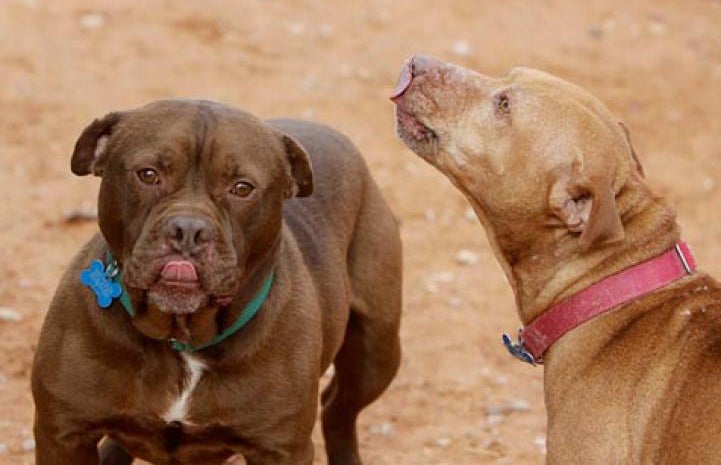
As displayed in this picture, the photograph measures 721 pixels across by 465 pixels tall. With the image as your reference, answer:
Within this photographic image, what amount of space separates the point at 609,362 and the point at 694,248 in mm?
4608

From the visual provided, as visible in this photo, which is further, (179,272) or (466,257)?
(466,257)

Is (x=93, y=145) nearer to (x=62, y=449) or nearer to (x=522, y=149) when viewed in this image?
(x=62, y=449)

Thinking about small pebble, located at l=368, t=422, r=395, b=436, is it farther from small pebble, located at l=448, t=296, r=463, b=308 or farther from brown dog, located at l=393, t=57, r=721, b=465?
brown dog, located at l=393, t=57, r=721, b=465

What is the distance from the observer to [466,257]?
948cm

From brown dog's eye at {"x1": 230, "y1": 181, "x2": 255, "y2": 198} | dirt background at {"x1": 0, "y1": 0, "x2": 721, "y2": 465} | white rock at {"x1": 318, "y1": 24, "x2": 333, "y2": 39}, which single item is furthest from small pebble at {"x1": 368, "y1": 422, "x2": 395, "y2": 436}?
white rock at {"x1": 318, "y1": 24, "x2": 333, "y2": 39}

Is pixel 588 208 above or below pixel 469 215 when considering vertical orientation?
above

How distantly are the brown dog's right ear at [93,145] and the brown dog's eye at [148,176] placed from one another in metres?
0.31

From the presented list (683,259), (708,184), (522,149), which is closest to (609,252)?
(683,259)

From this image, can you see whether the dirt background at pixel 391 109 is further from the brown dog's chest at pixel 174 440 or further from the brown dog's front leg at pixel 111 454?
the brown dog's chest at pixel 174 440

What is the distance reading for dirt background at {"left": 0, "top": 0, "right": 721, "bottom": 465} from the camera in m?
7.82

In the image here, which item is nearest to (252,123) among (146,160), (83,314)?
(146,160)

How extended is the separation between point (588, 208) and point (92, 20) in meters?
7.09

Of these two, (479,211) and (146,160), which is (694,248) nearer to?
(479,211)

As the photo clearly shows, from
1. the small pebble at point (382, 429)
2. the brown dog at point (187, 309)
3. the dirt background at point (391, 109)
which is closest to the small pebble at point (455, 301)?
the dirt background at point (391, 109)
